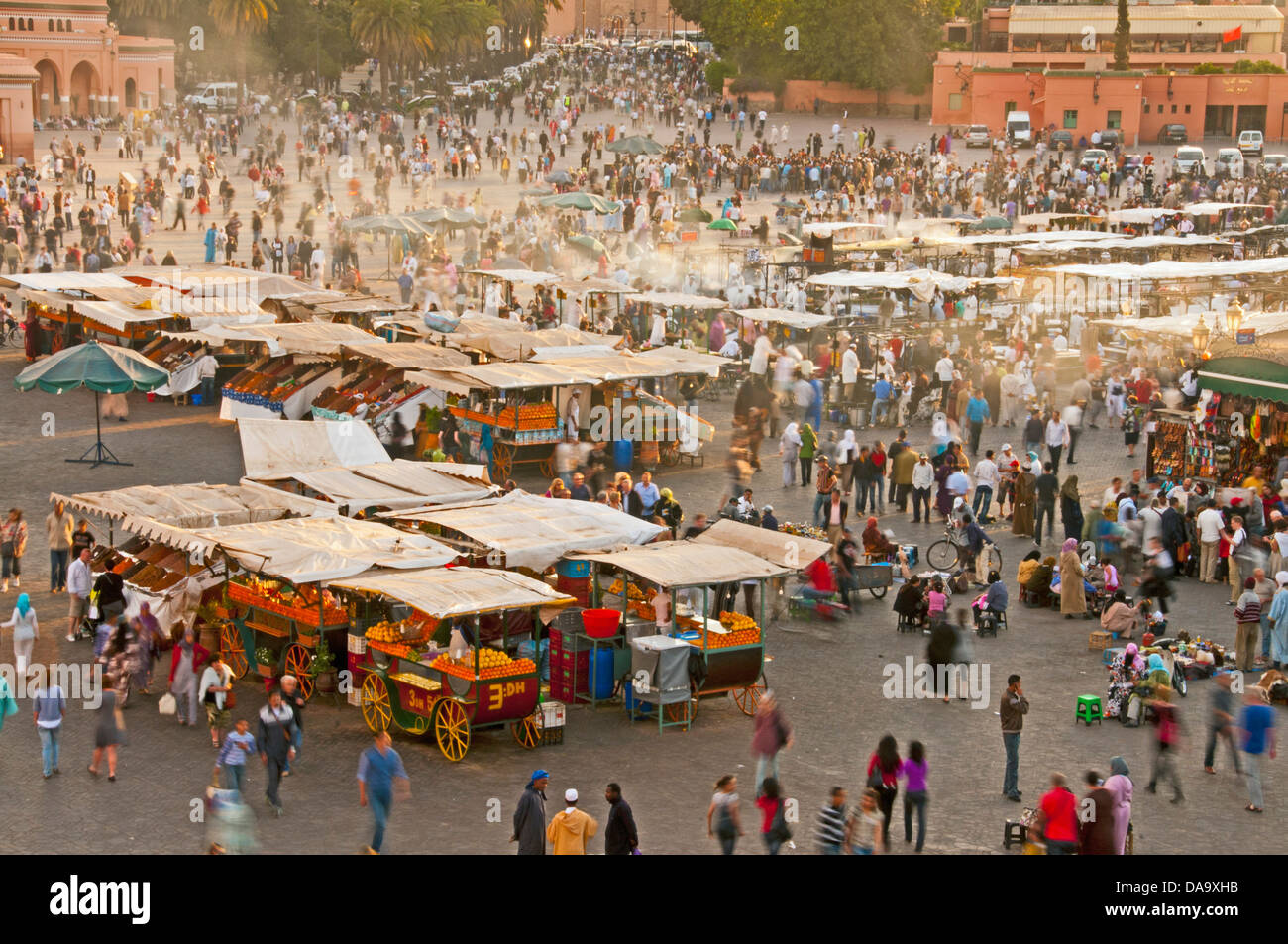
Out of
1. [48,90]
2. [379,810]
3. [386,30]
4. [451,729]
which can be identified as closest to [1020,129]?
[386,30]

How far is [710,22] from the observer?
317 ft

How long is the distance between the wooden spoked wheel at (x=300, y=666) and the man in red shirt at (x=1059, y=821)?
786cm

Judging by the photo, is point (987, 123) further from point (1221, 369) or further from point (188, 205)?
point (1221, 369)

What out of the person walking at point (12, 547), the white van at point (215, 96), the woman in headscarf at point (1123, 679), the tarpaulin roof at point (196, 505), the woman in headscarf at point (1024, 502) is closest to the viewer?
the woman in headscarf at point (1123, 679)

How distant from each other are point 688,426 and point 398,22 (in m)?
67.5

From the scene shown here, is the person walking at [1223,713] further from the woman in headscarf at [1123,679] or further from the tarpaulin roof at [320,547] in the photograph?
the tarpaulin roof at [320,547]

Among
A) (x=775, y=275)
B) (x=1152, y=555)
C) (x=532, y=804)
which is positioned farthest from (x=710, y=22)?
(x=532, y=804)

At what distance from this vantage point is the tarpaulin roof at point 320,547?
17422 mm

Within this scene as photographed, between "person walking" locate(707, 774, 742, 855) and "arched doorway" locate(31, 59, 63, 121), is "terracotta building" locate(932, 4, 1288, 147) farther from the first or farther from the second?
"person walking" locate(707, 774, 742, 855)

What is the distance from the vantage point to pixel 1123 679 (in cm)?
1762

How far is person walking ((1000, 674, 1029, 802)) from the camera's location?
49.8ft

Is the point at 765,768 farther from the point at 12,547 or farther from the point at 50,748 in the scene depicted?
the point at 12,547

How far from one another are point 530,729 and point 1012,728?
4.35m

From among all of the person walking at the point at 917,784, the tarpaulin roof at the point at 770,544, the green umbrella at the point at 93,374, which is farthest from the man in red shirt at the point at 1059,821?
the green umbrella at the point at 93,374
